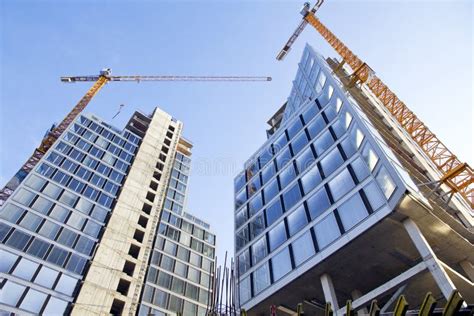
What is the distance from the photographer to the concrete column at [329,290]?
2675 centimetres

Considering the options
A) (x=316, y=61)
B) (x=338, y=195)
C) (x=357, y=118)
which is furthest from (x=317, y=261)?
(x=316, y=61)

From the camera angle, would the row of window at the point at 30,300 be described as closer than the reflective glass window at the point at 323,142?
No

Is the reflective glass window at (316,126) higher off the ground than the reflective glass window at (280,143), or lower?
lower

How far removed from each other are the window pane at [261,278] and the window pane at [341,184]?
995cm

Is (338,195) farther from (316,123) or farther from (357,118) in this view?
(316,123)

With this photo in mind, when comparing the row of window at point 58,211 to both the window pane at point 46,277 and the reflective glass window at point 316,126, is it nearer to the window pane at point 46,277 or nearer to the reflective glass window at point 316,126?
the window pane at point 46,277

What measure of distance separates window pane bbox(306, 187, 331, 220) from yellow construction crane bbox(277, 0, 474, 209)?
10.4 m

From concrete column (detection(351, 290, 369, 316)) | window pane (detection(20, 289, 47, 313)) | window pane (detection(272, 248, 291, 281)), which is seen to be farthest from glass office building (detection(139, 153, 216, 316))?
concrete column (detection(351, 290, 369, 316))

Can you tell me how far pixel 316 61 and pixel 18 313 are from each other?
165 ft

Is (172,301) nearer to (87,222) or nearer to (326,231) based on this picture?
(87,222)

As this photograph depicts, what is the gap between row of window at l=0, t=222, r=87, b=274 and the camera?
46750 millimetres

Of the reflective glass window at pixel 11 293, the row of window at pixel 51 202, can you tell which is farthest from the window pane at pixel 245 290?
the row of window at pixel 51 202

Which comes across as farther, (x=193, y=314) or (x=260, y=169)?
(x=193, y=314)

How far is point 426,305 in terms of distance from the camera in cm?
1458
